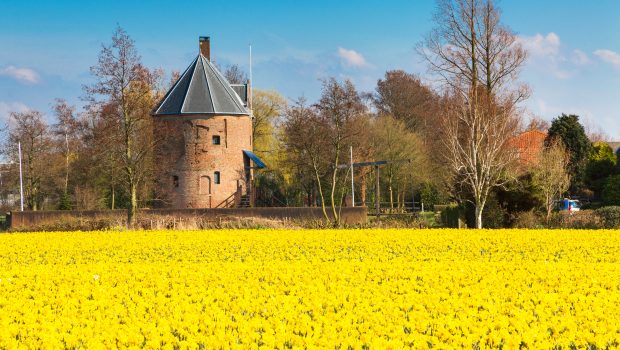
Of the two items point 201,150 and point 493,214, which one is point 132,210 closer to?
point 493,214

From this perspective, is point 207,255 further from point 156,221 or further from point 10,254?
point 156,221

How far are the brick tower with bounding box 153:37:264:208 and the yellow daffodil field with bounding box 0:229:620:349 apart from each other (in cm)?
3377

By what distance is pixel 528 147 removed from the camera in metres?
49.6

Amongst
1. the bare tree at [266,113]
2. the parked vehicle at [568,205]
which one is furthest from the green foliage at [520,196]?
the bare tree at [266,113]

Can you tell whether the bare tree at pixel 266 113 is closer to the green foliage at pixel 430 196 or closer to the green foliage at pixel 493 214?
the green foliage at pixel 430 196

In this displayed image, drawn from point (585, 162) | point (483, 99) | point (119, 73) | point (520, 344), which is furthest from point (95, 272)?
point (585, 162)

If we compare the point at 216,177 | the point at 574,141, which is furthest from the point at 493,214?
the point at 574,141

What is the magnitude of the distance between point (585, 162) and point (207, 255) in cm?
4691

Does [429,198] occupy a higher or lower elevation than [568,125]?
lower

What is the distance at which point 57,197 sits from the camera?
188 ft

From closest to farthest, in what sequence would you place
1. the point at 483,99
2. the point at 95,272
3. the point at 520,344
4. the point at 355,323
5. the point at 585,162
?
the point at 520,344 < the point at 355,323 < the point at 95,272 < the point at 483,99 < the point at 585,162

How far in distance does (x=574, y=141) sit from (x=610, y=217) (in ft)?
109

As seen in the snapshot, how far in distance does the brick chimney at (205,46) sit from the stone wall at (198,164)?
8.20 metres

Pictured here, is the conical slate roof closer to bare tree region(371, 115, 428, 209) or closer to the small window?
the small window
